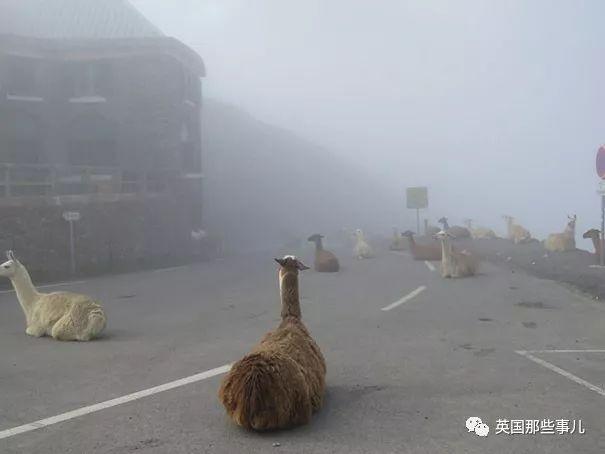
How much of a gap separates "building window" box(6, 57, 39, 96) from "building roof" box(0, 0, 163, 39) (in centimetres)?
393

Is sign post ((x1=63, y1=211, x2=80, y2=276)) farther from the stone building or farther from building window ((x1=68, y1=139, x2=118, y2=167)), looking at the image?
building window ((x1=68, y1=139, x2=118, y2=167))

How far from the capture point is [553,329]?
9.62 m

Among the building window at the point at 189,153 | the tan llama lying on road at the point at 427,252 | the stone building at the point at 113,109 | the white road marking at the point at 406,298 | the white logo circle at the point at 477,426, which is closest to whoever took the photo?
the white logo circle at the point at 477,426

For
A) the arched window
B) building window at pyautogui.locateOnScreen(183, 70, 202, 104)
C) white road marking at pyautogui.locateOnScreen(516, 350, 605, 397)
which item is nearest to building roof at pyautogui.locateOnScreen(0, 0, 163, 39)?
building window at pyautogui.locateOnScreen(183, 70, 202, 104)

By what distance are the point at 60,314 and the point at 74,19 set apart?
32468mm

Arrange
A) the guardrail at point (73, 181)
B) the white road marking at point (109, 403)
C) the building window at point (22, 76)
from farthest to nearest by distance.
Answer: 1. the building window at point (22, 76)
2. the guardrail at point (73, 181)
3. the white road marking at point (109, 403)

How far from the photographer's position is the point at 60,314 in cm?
934

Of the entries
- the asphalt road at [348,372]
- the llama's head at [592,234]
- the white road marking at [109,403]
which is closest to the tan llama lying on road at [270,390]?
the asphalt road at [348,372]

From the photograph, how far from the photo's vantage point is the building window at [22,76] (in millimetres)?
30547

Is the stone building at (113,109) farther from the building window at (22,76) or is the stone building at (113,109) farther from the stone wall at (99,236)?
the stone wall at (99,236)

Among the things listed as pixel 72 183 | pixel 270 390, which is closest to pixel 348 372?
pixel 270 390

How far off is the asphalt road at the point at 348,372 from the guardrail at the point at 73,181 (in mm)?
8094

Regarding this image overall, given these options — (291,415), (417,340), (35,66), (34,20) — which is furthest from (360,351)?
(34,20)

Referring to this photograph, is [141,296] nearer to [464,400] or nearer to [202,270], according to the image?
[202,270]
